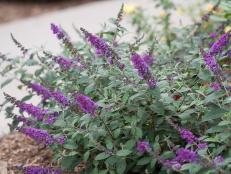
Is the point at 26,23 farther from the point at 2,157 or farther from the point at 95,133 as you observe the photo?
the point at 95,133

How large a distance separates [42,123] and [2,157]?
0.96 metres

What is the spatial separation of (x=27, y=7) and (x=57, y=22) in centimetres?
213

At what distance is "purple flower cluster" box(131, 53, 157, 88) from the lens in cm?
278

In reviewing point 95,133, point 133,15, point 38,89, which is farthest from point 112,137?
point 133,15

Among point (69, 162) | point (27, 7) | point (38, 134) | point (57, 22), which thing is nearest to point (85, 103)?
point (38, 134)

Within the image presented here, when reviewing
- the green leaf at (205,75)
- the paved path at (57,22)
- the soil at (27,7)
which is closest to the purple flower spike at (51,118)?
the green leaf at (205,75)

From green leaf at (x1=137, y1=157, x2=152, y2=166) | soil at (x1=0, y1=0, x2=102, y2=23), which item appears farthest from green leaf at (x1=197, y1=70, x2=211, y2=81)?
soil at (x1=0, y1=0, x2=102, y2=23)

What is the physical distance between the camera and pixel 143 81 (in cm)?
317

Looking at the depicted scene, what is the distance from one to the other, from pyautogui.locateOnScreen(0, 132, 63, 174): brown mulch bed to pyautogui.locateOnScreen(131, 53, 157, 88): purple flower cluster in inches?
63.5

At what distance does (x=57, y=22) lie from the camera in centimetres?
1081

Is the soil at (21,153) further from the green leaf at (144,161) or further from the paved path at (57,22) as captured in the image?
the paved path at (57,22)

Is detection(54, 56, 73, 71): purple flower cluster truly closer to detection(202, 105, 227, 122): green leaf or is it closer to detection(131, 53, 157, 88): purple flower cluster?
detection(131, 53, 157, 88): purple flower cluster

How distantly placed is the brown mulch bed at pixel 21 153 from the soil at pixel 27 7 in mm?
7283

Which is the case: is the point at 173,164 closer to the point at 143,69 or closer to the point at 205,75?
the point at 143,69
